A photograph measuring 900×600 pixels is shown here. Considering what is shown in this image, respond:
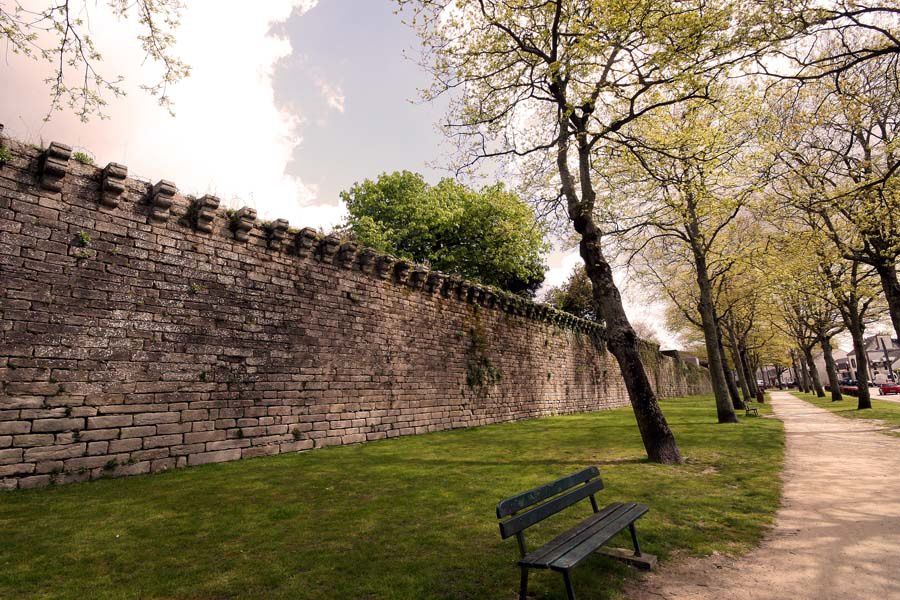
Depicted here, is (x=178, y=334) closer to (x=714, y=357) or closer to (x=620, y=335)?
(x=620, y=335)

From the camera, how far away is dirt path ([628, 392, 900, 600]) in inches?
131

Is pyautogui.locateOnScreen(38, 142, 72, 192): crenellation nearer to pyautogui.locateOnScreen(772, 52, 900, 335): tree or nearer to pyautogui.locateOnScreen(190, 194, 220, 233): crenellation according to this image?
pyautogui.locateOnScreen(190, 194, 220, 233): crenellation

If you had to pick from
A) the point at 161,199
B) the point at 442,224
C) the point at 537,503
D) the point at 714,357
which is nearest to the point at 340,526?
the point at 537,503

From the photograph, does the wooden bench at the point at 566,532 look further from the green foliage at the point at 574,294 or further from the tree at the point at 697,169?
the green foliage at the point at 574,294

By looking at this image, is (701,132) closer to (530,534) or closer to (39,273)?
(530,534)

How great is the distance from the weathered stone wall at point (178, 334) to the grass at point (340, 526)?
0.96m

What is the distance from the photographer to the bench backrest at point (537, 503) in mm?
2963

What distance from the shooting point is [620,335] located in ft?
28.1

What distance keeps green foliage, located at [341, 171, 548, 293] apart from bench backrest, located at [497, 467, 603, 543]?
2234 centimetres

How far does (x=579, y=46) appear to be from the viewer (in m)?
8.33

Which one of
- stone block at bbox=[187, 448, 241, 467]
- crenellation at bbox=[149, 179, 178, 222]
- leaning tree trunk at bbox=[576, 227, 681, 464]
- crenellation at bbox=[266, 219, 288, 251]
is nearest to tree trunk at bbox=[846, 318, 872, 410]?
leaning tree trunk at bbox=[576, 227, 681, 464]

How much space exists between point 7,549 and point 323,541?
2.92 metres

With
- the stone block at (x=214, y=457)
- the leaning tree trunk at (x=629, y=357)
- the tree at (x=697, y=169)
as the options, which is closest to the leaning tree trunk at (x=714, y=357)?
the tree at (x=697, y=169)

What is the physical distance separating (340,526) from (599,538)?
2.94 meters
